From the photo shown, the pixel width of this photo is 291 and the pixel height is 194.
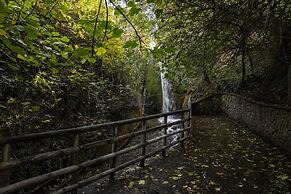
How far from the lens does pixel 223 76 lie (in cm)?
1316

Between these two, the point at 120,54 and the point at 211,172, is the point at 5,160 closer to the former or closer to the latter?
the point at 211,172

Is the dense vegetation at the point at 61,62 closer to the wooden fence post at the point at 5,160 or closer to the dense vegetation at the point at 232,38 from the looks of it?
the wooden fence post at the point at 5,160

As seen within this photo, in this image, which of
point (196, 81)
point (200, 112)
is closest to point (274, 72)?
point (200, 112)

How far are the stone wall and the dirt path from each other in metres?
0.38

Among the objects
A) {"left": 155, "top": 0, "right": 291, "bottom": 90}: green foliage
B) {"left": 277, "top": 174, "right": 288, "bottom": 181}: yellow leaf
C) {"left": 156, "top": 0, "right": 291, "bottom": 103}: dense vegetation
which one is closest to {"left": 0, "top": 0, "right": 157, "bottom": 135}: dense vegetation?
{"left": 155, "top": 0, "right": 291, "bottom": 90}: green foliage

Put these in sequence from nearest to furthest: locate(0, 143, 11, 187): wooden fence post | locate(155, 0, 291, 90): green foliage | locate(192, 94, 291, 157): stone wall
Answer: locate(0, 143, 11, 187): wooden fence post < locate(155, 0, 291, 90): green foliage < locate(192, 94, 291, 157): stone wall

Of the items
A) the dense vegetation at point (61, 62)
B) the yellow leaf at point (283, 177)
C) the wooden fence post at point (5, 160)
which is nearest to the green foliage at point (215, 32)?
the dense vegetation at point (61, 62)

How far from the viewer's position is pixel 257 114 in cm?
813

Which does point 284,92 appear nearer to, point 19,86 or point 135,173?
point 135,173

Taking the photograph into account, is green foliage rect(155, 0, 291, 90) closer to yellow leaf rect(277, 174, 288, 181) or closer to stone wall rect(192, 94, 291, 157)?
stone wall rect(192, 94, 291, 157)

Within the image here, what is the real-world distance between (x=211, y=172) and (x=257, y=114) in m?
4.42

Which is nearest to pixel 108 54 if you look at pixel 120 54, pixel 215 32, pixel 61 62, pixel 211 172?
pixel 120 54

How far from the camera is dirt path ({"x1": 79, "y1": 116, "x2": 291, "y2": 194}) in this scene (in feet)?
12.7

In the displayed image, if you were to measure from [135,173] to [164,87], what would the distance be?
12.5 m
